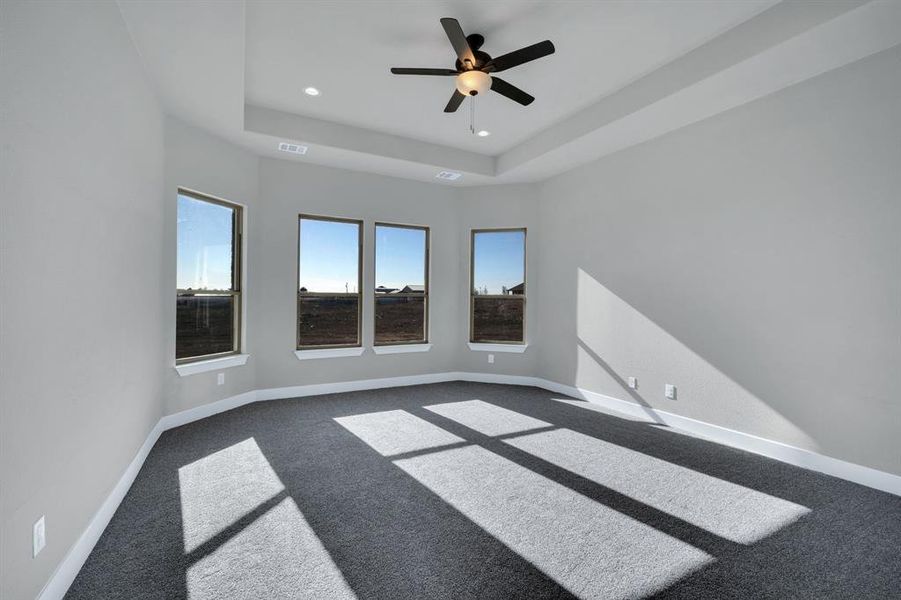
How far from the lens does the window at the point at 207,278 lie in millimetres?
3953

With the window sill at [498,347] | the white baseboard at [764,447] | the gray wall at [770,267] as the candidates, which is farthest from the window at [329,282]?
the white baseboard at [764,447]

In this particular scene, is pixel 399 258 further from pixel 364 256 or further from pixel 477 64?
pixel 477 64

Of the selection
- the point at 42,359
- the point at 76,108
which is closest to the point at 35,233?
the point at 42,359

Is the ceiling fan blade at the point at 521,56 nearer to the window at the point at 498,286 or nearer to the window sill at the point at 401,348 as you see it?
the window at the point at 498,286

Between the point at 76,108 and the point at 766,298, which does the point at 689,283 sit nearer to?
the point at 766,298

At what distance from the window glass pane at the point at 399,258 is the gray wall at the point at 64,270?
302cm

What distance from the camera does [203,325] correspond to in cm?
422

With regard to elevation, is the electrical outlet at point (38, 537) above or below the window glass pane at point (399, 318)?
below

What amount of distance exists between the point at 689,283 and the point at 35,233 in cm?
456

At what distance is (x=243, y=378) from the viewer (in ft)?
15.1

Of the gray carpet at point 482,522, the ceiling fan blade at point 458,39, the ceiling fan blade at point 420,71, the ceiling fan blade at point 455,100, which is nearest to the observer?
the gray carpet at point 482,522

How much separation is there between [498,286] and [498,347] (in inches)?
35.3

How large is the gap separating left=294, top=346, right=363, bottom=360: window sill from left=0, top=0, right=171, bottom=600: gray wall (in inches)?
87.7

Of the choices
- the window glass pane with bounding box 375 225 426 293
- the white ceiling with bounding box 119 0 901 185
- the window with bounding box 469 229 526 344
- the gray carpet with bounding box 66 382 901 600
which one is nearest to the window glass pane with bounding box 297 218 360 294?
the window glass pane with bounding box 375 225 426 293
